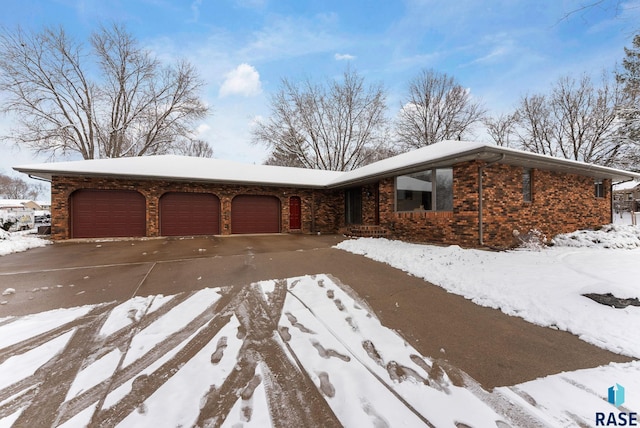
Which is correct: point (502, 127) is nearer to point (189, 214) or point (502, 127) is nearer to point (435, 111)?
point (435, 111)

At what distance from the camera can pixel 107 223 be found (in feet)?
32.2

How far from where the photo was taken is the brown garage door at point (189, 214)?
1058 centimetres

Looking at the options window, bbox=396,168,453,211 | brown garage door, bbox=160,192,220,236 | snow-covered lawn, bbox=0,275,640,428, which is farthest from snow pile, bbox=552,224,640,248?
brown garage door, bbox=160,192,220,236

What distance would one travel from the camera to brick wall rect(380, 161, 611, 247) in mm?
6824

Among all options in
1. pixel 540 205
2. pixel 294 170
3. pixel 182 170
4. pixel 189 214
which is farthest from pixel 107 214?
pixel 540 205

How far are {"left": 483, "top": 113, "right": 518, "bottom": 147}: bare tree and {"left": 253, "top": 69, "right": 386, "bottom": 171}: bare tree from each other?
31.6 feet

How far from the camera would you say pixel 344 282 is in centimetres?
422

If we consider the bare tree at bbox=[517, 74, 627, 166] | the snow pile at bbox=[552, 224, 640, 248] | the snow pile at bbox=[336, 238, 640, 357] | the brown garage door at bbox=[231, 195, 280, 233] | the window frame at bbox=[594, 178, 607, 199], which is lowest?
the snow pile at bbox=[336, 238, 640, 357]

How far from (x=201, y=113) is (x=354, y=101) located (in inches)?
514

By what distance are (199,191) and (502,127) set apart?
83.0 feet

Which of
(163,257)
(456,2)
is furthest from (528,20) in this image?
(163,257)

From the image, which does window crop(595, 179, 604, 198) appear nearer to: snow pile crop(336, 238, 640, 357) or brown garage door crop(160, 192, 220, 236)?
snow pile crop(336, 238, 640, 357)

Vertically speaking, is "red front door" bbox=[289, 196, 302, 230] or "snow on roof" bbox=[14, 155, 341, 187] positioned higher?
"snow on roof" bbox=[14, 155, 341, 187]

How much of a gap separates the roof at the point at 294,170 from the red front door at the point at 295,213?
1.05 m
